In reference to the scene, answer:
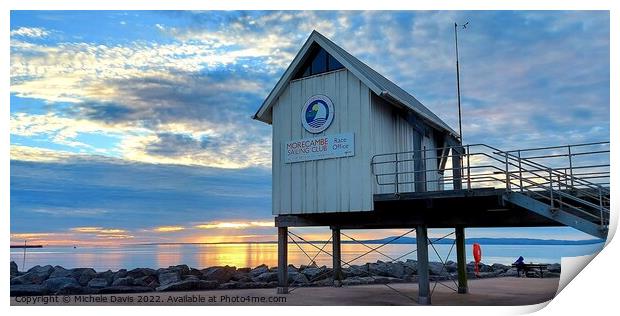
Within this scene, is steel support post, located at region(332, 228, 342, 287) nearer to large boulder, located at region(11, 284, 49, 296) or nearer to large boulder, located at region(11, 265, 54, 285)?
large boulder, located at region(11, 284, 49, 296)

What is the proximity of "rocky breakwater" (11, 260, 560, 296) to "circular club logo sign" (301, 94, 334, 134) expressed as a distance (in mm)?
8529

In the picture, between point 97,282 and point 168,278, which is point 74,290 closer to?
point 168,278

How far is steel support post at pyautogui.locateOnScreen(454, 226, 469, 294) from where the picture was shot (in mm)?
23797

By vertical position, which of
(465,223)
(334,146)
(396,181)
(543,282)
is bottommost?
(543,282)

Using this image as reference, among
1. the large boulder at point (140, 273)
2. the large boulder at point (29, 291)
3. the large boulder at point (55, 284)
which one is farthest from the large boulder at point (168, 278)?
the large boulder at point (29, 291)

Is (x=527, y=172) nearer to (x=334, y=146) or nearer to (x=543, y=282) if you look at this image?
(x=334, y=146)

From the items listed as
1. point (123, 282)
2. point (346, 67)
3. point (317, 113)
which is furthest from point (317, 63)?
point (123, 282)

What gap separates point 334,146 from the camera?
64.9ft

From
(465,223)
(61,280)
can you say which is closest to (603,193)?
(465,223)

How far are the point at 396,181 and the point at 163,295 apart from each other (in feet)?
31.6

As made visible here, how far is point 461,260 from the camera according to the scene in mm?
24516

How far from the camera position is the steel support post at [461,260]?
937 inches

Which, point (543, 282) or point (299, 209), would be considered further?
point (543, 282)

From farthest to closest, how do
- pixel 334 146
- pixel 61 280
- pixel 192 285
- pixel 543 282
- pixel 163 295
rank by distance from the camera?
pixel 543 282, pixel 61 280, pixel 192 285, pixel 163 295, pixel 334 146
